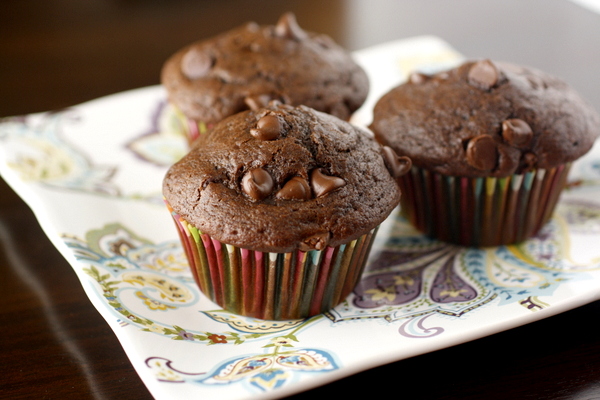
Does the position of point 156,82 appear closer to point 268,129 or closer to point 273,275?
point 268,129

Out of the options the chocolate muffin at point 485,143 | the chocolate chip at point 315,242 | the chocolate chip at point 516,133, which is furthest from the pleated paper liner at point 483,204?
the chocolate chip at point 315,242

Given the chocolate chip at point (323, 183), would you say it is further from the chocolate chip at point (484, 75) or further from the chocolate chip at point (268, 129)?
the chocolate chip at point (484, 75)

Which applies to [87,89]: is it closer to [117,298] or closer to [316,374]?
[117,298]

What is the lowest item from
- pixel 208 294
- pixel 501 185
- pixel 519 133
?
pixel 208 294

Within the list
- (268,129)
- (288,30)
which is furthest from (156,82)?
(268,129)

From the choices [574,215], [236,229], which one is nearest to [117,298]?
[236,229]

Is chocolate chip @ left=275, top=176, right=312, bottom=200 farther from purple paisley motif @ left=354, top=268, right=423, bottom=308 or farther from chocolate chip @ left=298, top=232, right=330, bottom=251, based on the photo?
purple paisley motif @ left=354, top=268, right=423, bottom=308
